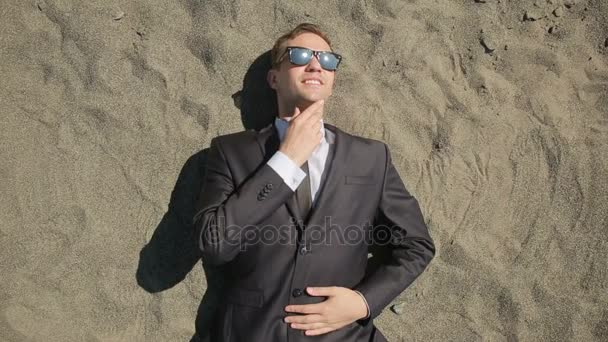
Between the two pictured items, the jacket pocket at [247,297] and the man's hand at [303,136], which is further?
the jacket pocket at [247,297]

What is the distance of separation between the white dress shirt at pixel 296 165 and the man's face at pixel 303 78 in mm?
167

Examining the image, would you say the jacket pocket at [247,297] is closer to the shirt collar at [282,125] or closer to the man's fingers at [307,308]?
the man's fingers at [307,308]

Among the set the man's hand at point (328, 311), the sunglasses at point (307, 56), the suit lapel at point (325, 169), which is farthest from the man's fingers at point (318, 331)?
the sunglasses at point (307, 56)

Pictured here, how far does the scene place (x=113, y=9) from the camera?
13.0ft

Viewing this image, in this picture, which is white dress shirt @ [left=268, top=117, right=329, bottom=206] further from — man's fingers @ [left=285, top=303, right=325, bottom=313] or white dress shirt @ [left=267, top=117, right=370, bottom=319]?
man's fingers @ [left=285, top=303, right=325, bottom=313]

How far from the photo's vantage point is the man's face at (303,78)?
3.20 metres

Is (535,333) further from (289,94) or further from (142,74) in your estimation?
(142,74)

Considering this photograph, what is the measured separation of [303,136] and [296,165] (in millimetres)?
207

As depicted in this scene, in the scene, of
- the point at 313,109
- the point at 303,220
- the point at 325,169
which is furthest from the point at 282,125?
the point at 303,220

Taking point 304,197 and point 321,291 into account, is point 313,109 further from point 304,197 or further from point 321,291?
point 321,291

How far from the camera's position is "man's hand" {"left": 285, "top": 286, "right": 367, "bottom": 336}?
3.06m

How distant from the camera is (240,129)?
12.9ft

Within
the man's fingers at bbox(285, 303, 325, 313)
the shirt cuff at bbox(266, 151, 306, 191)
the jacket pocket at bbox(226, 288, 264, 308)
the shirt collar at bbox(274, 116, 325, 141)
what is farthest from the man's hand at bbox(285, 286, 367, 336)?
the shirt collar at bbox(274, 116, 325, 141)

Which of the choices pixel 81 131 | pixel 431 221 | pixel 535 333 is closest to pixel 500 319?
pixel 535 333
